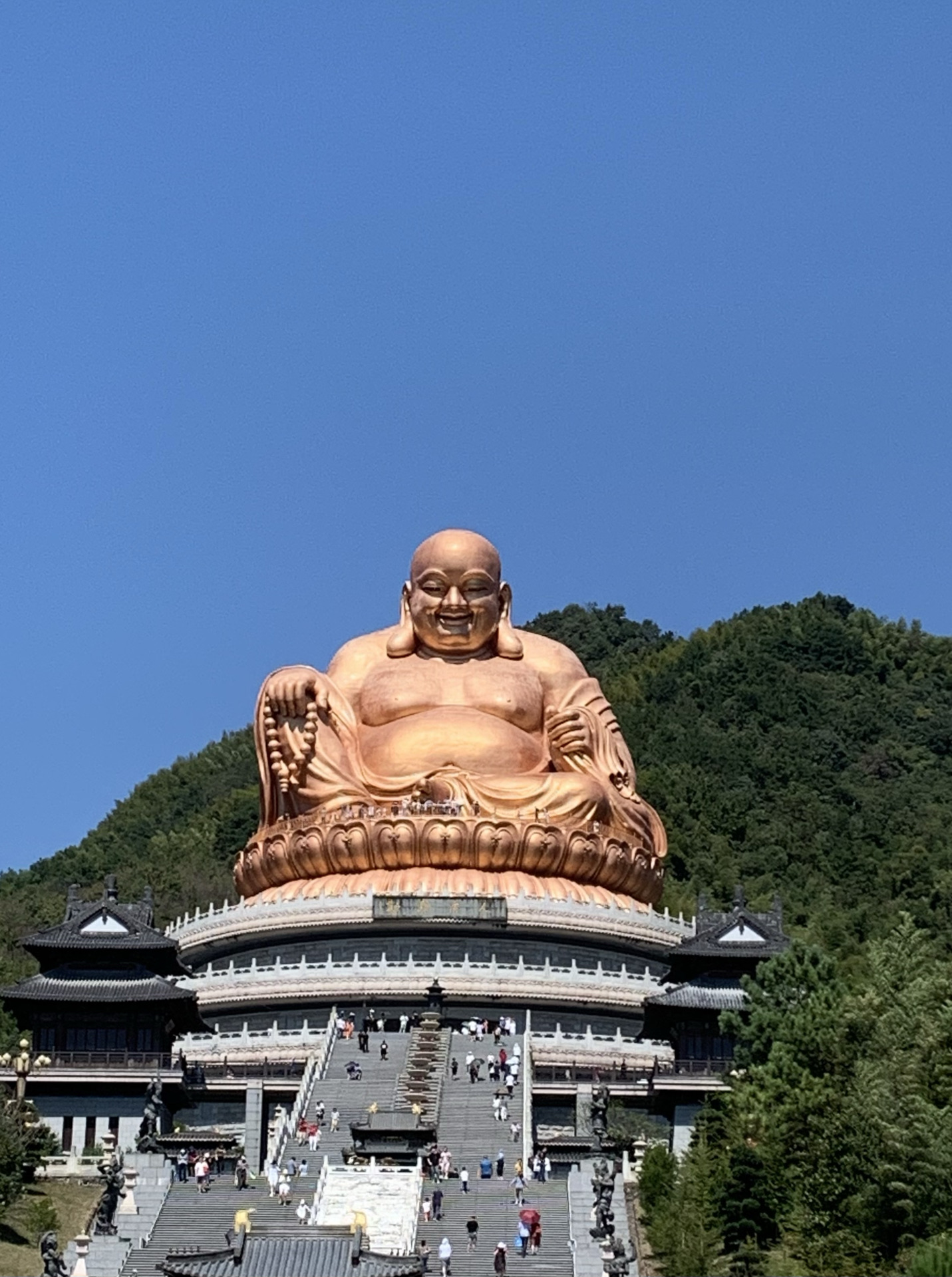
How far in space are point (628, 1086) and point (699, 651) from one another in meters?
43.0

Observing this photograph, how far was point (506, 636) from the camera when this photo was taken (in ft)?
134

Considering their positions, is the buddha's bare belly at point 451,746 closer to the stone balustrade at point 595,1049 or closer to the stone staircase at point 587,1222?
the stone balustrade at point 595,1049

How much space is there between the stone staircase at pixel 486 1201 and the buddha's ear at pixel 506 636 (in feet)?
45.7

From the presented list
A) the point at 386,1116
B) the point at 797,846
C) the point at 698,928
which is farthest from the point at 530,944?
the point at 797,846

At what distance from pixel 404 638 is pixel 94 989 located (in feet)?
→ 37.1

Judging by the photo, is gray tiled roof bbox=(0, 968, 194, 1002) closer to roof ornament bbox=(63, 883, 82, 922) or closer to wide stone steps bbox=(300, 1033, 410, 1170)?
roof ornament bbox=(63, 883, 82, 922)

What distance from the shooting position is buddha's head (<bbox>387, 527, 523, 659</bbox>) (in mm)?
40219

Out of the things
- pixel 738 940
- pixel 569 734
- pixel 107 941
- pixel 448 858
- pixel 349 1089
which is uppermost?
pixel 569 734

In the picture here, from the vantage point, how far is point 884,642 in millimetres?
73000

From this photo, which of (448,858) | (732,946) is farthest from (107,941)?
(732,946)

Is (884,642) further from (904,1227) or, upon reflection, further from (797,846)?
(904,1227)

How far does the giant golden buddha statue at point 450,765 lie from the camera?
36.6 metres

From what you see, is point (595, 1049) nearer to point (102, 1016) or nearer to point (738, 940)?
point (738, 940)

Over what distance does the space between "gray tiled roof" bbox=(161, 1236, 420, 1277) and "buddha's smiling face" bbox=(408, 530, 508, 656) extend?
20101 millimetres
